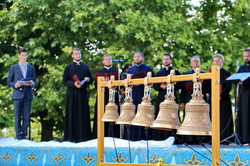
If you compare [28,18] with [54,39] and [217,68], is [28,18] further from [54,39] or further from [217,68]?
[217,68]

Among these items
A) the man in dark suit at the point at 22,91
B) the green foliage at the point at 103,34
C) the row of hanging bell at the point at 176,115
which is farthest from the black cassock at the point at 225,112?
the row of hanging bell at the point at 176,115

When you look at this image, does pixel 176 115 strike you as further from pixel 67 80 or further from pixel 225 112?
pixel 225 112

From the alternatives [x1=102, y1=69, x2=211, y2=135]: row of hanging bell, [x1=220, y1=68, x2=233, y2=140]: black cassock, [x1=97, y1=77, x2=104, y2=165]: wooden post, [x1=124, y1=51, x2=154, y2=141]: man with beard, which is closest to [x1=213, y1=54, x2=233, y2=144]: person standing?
[x1=220, y1=68, x2=233, y2=140]: black cassock

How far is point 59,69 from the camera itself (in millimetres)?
14539

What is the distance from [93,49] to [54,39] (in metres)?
1.09

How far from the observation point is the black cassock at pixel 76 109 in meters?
10.9

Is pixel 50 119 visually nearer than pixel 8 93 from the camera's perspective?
No

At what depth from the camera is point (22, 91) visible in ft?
33.9

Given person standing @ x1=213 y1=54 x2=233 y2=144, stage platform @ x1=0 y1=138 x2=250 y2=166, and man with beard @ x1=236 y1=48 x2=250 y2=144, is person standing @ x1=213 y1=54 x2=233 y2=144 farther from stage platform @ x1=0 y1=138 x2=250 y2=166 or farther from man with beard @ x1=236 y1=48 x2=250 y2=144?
stage platform @ x1=0 y1=138 x2=250 y2=166

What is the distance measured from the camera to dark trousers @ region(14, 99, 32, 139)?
1026 cm

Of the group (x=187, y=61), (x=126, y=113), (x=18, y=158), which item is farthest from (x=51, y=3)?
(x=126, y=113)

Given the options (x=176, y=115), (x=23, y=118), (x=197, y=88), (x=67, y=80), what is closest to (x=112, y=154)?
(x=176, y=115)

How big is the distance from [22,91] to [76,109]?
124 centimetres

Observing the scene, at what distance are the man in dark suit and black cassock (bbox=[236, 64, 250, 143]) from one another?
3.73 m
